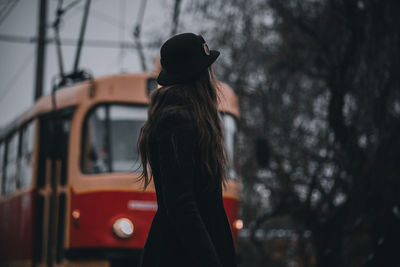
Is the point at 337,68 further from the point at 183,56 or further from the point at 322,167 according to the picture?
the point at 183,56

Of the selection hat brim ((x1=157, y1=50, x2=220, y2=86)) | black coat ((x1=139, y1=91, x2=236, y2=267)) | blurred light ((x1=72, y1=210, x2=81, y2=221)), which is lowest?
blurred light ((x1=72, y1=210, x2=81, y2=221))

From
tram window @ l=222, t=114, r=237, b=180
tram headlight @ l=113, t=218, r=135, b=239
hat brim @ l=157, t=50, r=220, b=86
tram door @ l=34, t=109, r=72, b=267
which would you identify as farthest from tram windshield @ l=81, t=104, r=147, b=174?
hat brim @ l=157, t=50, r=220, b=86

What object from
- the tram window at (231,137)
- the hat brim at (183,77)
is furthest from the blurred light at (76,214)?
the hat brim at (183,77)

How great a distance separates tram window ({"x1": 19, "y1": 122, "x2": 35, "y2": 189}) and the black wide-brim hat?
7220 millimetres

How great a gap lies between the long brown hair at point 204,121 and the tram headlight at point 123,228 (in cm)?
518

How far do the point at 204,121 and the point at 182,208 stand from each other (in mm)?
350

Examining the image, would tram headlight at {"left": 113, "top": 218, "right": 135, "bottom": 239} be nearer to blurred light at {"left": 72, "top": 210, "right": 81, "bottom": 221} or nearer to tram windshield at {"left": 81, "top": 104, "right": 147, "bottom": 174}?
blurred light at {"left": 72, "top": 210, "right": 81, "bottom": 221}

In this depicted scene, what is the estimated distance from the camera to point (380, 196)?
29.1 ft

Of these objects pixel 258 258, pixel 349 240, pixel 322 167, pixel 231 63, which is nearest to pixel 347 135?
pixel 322 167

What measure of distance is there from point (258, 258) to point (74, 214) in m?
8.55

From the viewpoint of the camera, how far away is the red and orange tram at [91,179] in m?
7.92

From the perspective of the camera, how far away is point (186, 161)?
8.21 ft

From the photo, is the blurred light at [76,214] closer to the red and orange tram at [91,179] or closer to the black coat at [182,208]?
the red and orange tram at [91,179]

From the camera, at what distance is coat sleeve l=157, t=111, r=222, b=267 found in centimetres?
243
